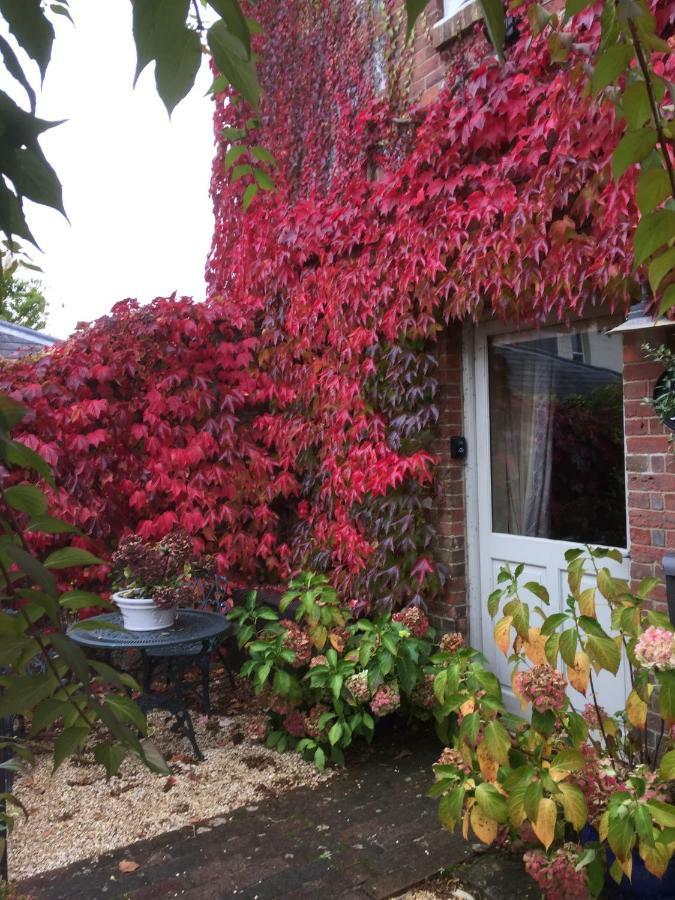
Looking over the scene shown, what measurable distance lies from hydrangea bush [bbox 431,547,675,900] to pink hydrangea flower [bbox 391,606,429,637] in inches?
43.3

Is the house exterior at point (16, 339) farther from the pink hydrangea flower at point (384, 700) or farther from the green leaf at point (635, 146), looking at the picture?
the green leaf at point (635, 146)

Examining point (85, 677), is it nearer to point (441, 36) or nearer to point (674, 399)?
point (674, 399)

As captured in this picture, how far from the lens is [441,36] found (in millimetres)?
4250

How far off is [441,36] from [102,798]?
430 centimetres

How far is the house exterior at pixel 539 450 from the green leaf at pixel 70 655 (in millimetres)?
2915

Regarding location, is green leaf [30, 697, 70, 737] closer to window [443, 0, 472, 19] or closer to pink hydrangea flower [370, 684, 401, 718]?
pink hydrangea flower [370, 684, 401, 718]

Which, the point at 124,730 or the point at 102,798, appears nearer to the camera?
the point at 124,730

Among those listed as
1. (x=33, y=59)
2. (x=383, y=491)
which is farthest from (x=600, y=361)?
(x=33, y=59)

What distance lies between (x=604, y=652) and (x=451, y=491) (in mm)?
2051

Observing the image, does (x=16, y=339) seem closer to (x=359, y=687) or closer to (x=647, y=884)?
(x=359, y=687)

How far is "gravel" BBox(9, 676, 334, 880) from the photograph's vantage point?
3229 mm

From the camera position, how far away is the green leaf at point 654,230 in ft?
3.48

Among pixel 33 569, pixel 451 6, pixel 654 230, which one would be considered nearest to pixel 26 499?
pixel 33 569

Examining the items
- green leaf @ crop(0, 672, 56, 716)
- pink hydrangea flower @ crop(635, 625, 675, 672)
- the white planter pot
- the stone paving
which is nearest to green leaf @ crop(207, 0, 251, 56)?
green leaf @ crop(0, 672, 56, 716)
